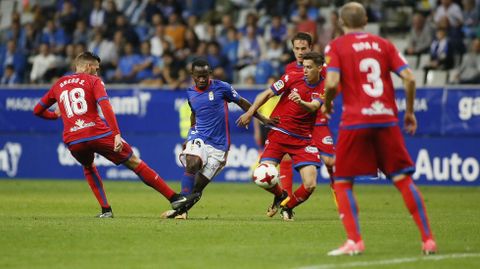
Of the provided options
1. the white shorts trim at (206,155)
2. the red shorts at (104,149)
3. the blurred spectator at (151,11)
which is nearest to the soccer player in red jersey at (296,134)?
the white shorts trim at (206,155)

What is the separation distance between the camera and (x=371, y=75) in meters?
10.3

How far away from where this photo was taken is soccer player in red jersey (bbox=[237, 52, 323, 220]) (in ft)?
47.5

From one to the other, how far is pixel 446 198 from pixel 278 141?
6.28m

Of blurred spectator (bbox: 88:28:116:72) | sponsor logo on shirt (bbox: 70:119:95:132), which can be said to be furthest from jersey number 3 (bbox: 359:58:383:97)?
blurred spectator (bbox: 88:28:116:72)

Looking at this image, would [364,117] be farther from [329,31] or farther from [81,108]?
[329,31]

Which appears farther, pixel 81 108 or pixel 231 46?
pixel 231 46

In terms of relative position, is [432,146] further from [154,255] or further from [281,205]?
→ [154,255]

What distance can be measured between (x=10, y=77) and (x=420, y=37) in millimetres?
10829

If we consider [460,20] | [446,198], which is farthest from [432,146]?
[460,20]

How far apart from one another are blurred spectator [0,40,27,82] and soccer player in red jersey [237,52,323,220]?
15650mm

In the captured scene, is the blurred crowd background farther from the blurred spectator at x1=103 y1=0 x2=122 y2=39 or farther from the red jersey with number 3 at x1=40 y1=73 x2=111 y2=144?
the red jersey with number 3 at x1=40 y1=73 x2=111 y2=144

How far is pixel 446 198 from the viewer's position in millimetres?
19922

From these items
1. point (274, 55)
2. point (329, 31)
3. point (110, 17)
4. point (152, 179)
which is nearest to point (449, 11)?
point (329, 31)

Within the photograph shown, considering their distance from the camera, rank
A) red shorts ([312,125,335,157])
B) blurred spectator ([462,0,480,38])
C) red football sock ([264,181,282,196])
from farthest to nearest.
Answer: blurred spectator ([462,0,480,38]) → red shorts ([312,125,335,157]) → red football sock ([264,181,282,196])
